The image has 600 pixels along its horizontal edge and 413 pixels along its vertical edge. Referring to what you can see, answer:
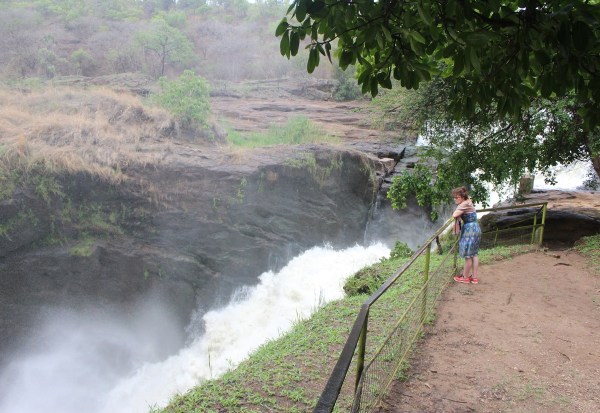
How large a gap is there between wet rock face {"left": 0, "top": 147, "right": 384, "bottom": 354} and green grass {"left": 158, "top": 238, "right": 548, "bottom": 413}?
5298mm

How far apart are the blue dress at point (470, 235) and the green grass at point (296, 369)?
876 millimetres

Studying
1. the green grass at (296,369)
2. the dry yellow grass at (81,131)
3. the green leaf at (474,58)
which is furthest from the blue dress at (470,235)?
the dry yellow grass at (81,131)

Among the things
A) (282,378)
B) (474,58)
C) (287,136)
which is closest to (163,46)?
(287,136)

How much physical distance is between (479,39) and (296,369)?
12.8 feet

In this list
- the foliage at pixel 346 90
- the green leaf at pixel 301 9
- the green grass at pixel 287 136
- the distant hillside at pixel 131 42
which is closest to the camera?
the green leaf at pixel 301 9

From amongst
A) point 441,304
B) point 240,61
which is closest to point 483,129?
point 441,304

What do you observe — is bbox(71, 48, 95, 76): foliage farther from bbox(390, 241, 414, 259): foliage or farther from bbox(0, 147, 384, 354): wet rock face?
bbox(390, 241, 414, 259): foliage

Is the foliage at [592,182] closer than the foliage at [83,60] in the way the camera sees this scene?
Yes

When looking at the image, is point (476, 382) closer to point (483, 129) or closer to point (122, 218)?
point (483, 129)

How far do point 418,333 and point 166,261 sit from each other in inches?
297

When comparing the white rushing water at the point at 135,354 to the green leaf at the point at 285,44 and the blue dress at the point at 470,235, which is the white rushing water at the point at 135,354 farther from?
the green leaf at the point at 285,44

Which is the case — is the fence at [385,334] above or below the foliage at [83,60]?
below

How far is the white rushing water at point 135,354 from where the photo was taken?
28.4ft

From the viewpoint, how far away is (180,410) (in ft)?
13.7
